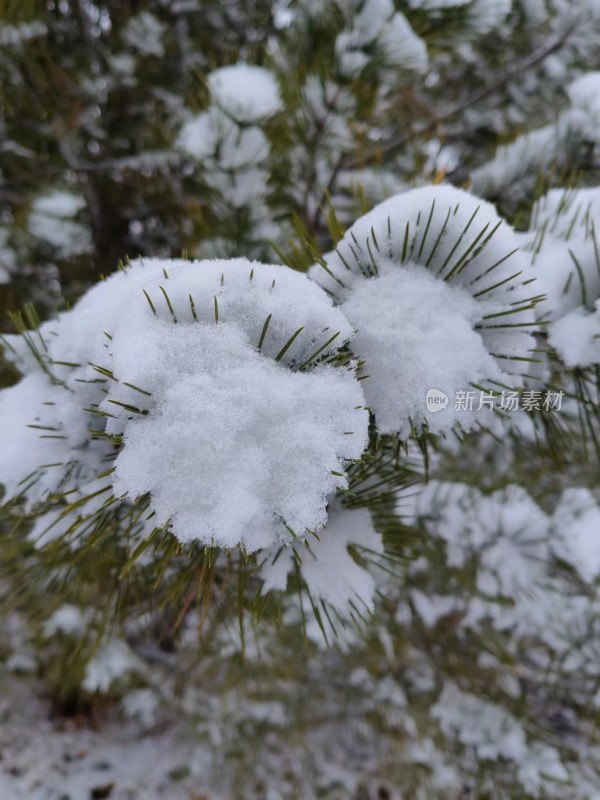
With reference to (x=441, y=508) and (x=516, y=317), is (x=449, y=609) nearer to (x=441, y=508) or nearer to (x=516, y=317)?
(x=441, y=508)

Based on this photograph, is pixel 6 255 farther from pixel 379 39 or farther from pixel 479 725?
pixel 479 725

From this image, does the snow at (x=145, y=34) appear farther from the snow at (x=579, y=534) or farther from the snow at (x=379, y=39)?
the snow at (x=579, y=534)

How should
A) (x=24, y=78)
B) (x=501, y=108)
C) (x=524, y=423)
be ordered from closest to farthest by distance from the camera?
(x=524, y=423)
(x=24, y=78)
(x=501, y=108)

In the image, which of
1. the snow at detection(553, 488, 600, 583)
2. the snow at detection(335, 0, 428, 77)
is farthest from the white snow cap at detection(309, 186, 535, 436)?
the snow at detection(553, 488, 600, 583)

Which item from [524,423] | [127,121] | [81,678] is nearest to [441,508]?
[524,423]

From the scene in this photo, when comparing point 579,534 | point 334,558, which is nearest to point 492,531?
point 579,534

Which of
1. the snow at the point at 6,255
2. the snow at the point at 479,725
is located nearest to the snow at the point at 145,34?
the snow at the point at 6,255
